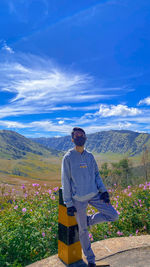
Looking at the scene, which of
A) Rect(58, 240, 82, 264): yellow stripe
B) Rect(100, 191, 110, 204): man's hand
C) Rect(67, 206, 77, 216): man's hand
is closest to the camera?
Rect(67, 206, 77, 216): man's hand

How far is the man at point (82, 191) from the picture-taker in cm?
313

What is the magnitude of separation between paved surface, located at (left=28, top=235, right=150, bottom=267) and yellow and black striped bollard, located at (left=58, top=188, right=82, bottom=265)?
4.4 inches

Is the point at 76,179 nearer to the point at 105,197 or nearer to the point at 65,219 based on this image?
the point at 105,197

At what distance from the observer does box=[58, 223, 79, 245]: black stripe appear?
10.9ft

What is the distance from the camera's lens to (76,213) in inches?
125

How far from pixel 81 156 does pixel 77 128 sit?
0.49 m

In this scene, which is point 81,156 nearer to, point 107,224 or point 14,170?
point 107,224

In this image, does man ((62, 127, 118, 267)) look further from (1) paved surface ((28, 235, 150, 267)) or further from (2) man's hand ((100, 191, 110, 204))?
(1) paved surface ((28, 235, 150, 267))

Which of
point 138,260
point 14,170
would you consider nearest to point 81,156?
point 138,260

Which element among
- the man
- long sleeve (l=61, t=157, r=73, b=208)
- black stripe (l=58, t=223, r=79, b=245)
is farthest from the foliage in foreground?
long sleeve (l=61, t=157, r=73, b=208)

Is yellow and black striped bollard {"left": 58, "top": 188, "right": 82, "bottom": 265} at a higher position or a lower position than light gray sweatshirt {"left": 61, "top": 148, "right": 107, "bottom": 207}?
lower

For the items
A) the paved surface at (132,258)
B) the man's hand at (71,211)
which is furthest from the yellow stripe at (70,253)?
the man's hand at (71,211)

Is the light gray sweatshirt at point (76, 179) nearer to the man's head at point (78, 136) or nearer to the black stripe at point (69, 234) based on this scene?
the man's head at point (78, 136)

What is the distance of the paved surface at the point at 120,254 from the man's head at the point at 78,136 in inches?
80.4
